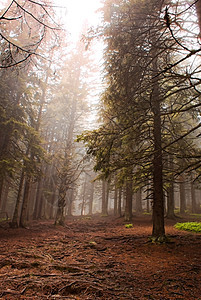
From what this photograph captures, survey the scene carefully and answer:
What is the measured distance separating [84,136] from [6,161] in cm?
444

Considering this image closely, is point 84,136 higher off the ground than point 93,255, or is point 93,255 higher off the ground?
point 84,136

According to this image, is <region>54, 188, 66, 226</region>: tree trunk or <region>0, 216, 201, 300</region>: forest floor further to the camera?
<region>54, 188, 66, 226</region>: tree trunk

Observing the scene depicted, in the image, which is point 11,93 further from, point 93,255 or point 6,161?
point 93,255

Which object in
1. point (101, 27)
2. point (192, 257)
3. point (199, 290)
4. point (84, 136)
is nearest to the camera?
point (199, 290)

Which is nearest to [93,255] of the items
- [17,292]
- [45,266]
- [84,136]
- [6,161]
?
[45,266]

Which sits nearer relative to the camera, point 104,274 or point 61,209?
point 104,274

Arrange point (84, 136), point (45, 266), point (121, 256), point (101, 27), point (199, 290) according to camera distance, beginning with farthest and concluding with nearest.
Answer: point (101, 27) < point (84, 136) < point (121, 256) < point (45, 266) < point (199, 290)

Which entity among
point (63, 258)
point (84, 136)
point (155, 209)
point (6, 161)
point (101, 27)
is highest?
point (101, 27)

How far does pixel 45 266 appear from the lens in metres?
3.62

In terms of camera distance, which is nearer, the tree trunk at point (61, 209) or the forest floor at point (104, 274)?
the forest floor at point (104, 274)

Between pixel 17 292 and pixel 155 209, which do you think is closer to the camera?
pixel 17 292

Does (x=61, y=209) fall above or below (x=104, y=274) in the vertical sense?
above

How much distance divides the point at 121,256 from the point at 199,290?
2276mm

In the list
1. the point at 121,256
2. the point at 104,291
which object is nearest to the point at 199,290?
the point at 104,291
